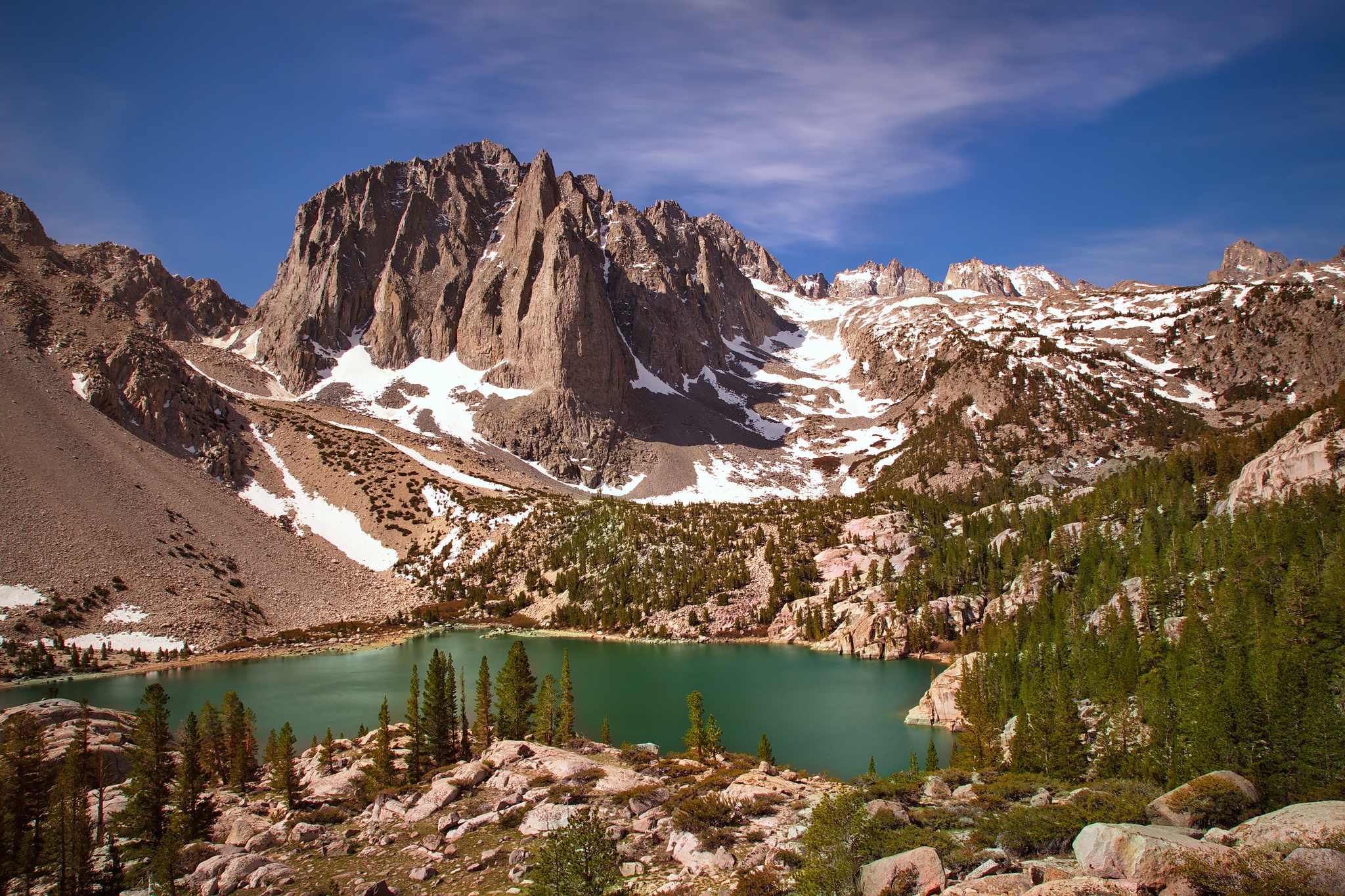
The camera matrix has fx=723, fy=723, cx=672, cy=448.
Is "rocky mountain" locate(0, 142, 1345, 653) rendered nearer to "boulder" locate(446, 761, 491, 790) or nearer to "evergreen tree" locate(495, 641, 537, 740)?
"evergreen tree" locate(495, 641, 537, 740)

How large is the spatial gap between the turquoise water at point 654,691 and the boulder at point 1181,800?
17.1 meters

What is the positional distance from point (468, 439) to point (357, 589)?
63.6 m

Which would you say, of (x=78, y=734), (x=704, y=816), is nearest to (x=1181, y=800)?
(x=704, y=816)

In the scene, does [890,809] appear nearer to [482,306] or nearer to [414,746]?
[414,746]

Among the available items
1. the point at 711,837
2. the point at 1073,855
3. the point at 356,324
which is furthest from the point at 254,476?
the point at 1073,855

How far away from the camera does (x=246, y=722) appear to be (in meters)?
33.0

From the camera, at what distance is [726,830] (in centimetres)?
1934

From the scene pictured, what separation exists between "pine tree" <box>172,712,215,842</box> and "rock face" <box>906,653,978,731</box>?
36090 mm

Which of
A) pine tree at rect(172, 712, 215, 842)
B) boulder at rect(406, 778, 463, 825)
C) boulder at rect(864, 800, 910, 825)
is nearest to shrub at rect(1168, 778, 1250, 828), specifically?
boulder at rect(864, 800, 910, 825)

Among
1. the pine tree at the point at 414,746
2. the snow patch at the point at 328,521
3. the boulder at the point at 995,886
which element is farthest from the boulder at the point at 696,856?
the snow patch at the point at 328,521

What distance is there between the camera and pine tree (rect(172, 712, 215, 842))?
74.7 ft

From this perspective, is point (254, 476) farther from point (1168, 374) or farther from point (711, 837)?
point (1168, 374)

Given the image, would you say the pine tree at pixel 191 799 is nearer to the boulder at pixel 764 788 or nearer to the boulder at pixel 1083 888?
the boulder at pixel 764 788

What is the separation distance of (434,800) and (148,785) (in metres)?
9.43
